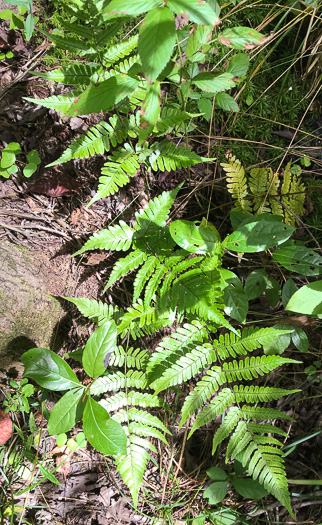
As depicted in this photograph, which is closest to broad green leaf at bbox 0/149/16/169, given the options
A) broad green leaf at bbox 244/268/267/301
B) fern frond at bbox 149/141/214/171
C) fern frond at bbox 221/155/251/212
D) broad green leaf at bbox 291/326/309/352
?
fern frond at bbox 149/141/214/171

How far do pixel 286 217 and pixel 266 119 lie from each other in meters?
0.82

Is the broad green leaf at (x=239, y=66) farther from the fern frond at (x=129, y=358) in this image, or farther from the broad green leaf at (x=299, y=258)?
the fern frond at (x=129, y=358)

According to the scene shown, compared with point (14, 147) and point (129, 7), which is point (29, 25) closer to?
point (14, 147)

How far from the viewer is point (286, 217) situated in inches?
110

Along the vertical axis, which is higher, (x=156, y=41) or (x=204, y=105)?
(x=156, y=41)

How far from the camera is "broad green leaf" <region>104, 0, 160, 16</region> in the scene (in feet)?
4.08

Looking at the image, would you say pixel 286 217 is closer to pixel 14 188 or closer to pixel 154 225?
pixel 154 225

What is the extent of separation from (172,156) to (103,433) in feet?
5.79

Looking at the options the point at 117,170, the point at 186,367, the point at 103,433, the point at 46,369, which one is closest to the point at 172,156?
the point at 117,170

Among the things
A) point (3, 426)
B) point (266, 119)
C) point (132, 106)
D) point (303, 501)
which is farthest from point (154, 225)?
point (303, 501)

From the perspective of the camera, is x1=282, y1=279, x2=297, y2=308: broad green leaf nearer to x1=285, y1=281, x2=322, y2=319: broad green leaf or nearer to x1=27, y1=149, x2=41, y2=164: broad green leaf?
x1=285, y1=281, x2=322, y2=319: broad green leaf

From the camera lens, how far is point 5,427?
2.66 metres

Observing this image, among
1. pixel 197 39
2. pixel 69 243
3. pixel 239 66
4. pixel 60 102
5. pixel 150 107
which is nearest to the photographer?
pixel 150 107

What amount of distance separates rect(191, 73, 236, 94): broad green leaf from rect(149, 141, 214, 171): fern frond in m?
0.42
